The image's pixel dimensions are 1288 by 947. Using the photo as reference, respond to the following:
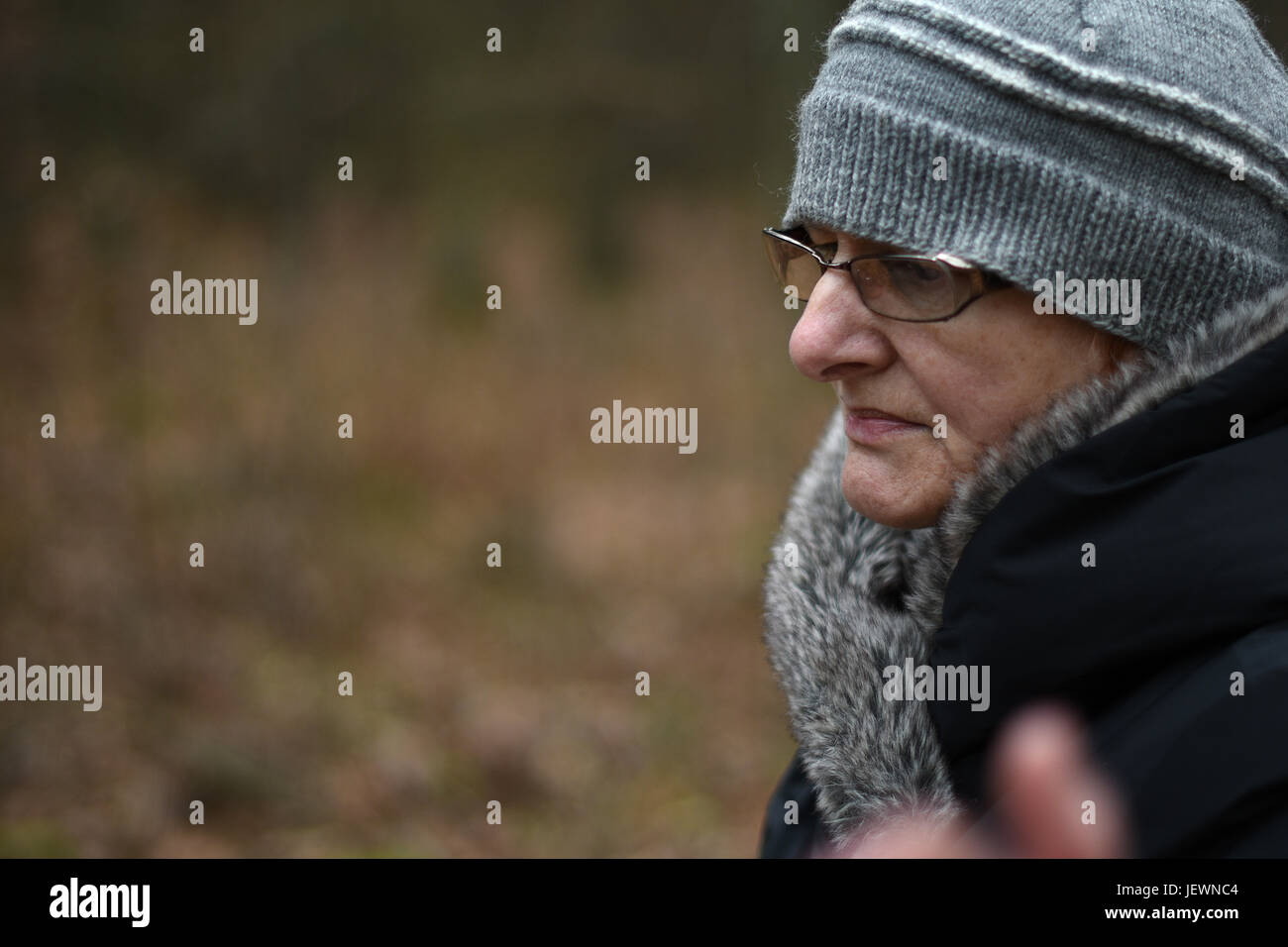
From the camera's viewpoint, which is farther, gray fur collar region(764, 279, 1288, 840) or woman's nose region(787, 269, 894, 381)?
woman's nose region(787, 269, 894, 381)

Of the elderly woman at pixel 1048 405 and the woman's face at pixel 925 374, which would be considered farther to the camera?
the woman's face at pixel 925 374

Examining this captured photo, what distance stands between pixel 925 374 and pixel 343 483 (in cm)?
560

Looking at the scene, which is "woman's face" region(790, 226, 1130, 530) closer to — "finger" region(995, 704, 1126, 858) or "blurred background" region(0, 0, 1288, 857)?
"finger" region(995, 704, 1126, 858)

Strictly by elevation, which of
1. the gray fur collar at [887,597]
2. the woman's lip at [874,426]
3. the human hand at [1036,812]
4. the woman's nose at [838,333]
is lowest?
the human hand at [1036,812]

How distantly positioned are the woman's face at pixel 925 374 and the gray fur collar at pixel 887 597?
61 millimetres

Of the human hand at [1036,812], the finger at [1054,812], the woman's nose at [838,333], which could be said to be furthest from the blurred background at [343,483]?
the finger at [1054,812]

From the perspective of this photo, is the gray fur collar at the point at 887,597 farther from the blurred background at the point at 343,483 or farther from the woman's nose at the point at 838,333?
the blurred background at the point at 343,483

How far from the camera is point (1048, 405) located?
1630 millimetres

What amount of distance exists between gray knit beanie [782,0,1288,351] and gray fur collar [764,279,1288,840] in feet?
0.39

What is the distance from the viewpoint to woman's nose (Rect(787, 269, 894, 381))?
172cm

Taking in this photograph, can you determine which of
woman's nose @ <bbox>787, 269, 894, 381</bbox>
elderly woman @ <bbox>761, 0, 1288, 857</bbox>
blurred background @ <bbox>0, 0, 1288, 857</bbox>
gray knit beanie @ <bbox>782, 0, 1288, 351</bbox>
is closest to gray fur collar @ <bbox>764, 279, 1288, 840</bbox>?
elderly woman @ <bbox>761, 0, 1288, 857</bbox>

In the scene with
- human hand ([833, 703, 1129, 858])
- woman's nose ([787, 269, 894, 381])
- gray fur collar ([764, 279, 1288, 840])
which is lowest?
human hand ([833, 703, 1129, 858])

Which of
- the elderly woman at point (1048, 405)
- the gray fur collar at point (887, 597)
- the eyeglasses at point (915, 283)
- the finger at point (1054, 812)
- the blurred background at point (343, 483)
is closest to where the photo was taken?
the finger at point (1054, 812)

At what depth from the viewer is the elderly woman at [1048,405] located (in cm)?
129
